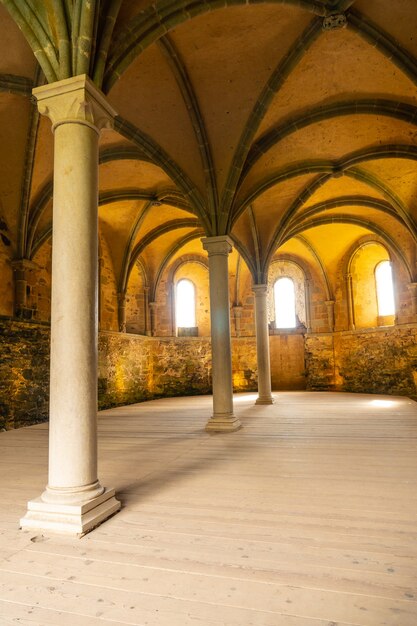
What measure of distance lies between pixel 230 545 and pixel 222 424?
487 cm

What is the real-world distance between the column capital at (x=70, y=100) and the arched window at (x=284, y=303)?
46.1 feet

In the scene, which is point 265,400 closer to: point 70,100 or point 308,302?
point 308,302

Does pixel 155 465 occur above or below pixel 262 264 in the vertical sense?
below

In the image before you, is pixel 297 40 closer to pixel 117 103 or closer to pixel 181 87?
pixel 181 87

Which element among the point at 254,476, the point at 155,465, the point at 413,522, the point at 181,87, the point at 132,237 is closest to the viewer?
the point at 413,522

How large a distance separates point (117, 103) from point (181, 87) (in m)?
1.18

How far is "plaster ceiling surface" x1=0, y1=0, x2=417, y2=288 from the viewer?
6.09 m

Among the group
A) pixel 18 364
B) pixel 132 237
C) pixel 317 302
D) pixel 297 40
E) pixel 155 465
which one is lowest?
pixel 155 465

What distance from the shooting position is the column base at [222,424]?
7.61 m

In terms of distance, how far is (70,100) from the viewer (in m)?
3.73

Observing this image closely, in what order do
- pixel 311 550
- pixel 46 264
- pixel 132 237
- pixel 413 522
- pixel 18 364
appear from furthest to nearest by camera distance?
pixel 132 237 → pixel 46 264 → pixel 18 364 → pixel 413 522 → pixel 311 550

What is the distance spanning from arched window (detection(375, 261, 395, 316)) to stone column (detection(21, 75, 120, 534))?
14.1 m

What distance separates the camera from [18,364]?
974 centimetres

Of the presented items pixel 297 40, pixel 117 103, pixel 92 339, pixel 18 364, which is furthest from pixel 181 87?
pixel 18 364
